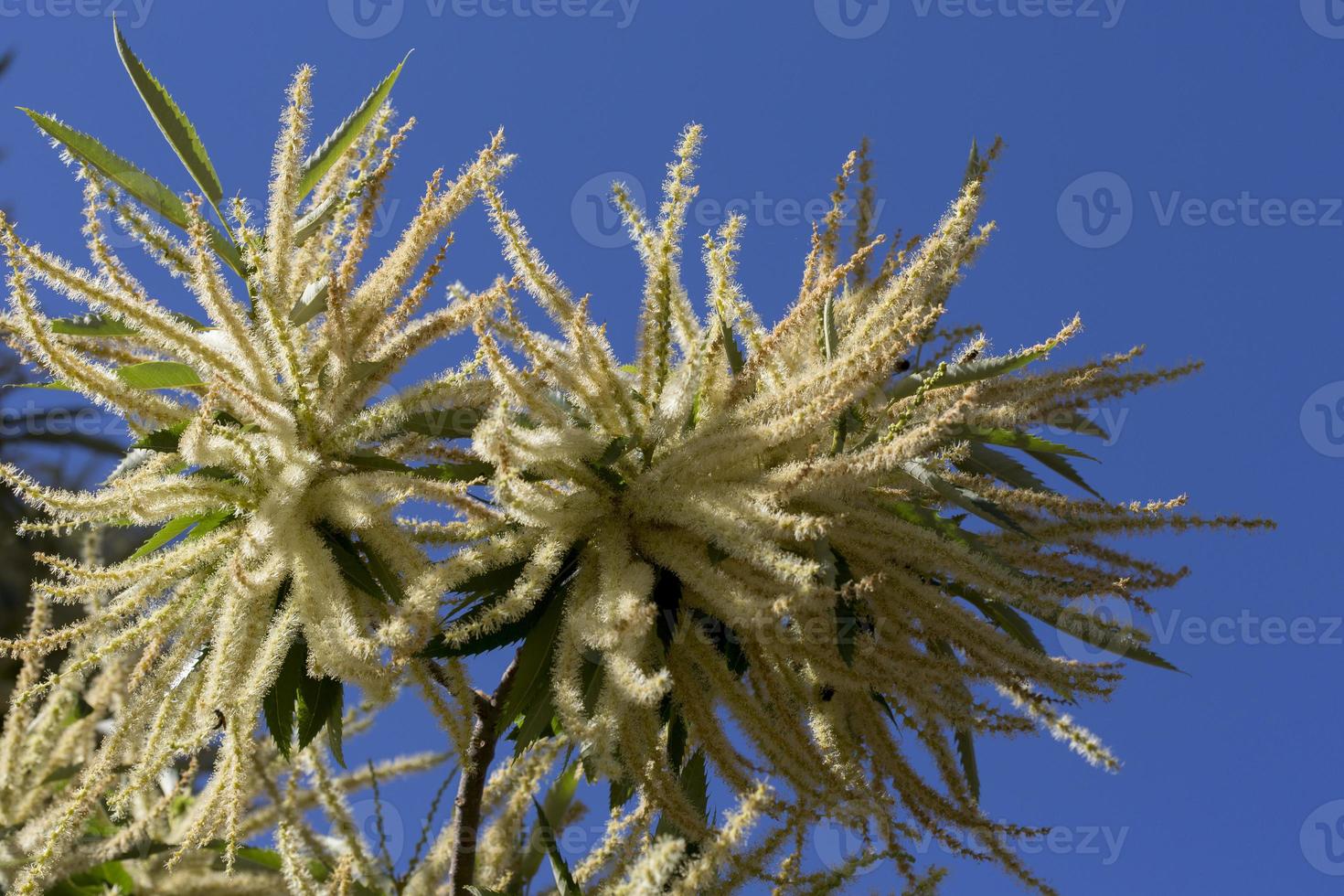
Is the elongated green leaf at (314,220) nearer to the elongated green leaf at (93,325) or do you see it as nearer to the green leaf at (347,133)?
the green leaf at (347,133)

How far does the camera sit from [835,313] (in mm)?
3703

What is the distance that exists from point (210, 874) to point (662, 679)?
2.72 m

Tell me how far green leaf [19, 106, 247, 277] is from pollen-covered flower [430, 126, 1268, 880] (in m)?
0.89

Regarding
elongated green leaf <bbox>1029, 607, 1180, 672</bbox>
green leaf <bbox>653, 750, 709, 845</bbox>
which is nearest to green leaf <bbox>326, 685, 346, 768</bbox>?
green leaf <bbox>653, 750, 709, 845</bbox>

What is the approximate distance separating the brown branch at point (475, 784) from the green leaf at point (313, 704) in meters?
0.40

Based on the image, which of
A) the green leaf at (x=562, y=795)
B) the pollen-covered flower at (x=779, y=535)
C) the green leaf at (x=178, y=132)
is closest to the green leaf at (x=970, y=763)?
the pollen-covered flower at (x=779, y=535)

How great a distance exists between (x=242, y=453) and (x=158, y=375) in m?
0.34

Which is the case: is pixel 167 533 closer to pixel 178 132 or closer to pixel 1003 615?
pixel 178 132

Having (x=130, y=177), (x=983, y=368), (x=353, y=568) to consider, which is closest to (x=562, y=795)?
(x=353, y=568)

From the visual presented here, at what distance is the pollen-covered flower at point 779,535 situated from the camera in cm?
302

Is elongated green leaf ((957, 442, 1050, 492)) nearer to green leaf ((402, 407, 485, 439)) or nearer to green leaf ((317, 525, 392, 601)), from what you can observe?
green leaf ((402, 407, 485, 439))

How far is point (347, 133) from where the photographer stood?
3715 mm

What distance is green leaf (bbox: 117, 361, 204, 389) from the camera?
335 centimetres

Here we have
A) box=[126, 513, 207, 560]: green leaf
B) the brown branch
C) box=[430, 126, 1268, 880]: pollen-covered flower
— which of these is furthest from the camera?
the brown branch
